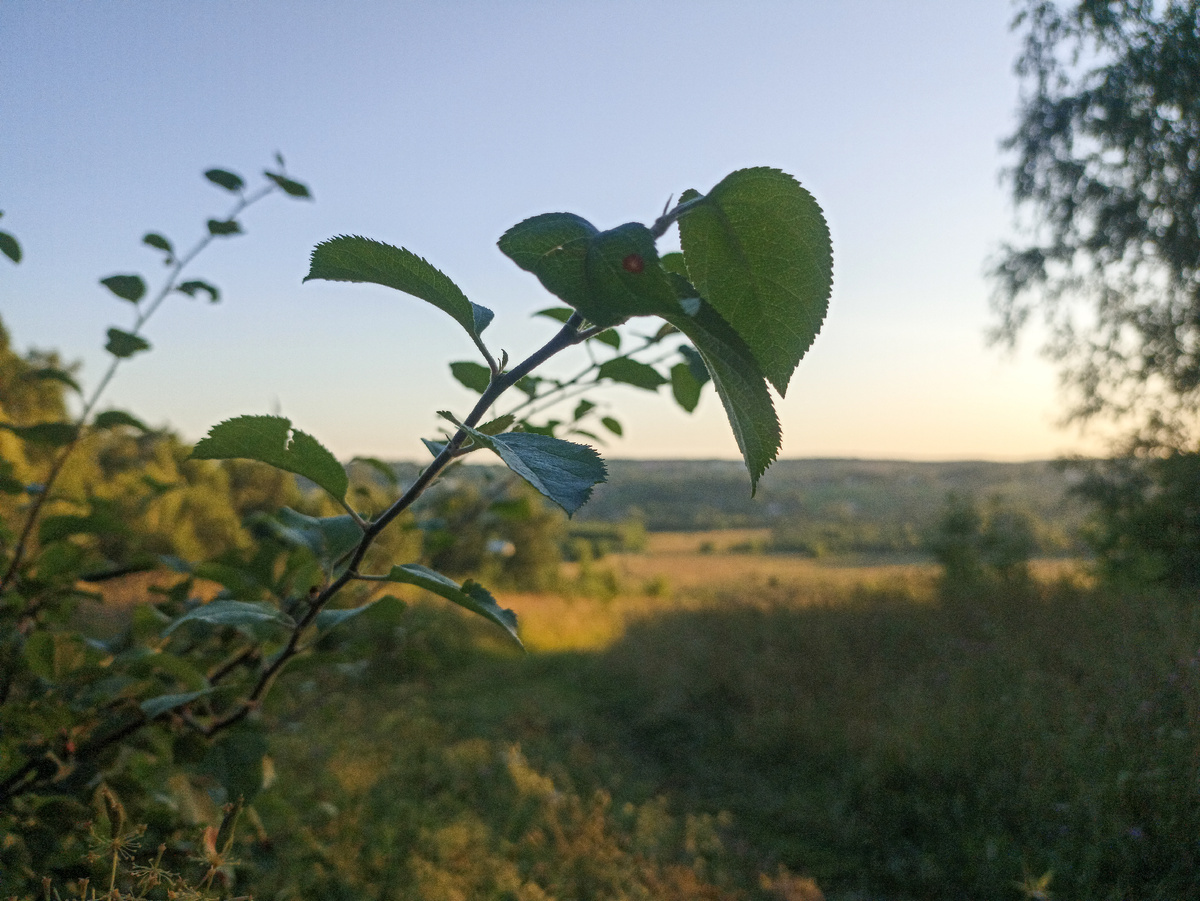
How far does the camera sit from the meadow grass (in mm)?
1746

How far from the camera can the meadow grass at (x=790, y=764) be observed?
1.75 m

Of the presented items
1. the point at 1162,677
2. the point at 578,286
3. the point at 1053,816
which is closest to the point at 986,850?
the point at 1053,816

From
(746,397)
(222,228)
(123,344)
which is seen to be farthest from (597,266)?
(222,228)

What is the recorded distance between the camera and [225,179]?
1.17m

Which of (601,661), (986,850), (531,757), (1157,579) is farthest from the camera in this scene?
Result: (601,661)

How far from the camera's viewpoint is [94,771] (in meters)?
0.82

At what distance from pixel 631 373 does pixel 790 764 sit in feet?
12.2

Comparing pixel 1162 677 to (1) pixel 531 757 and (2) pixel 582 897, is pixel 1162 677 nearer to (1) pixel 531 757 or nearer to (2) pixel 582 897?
(2) pixel 582 897

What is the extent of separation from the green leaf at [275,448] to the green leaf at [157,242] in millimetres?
846

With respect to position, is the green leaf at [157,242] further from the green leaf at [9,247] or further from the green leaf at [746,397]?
the green leaf at [746,397]

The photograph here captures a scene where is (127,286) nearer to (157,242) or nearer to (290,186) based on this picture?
(157,242)

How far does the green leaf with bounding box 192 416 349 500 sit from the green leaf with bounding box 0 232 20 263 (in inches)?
29.2

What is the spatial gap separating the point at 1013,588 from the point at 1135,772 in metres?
3.87

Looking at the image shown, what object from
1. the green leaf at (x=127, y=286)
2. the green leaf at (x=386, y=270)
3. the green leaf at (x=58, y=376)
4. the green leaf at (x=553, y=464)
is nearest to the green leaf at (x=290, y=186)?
the green leaf at (x=127, y=286)
